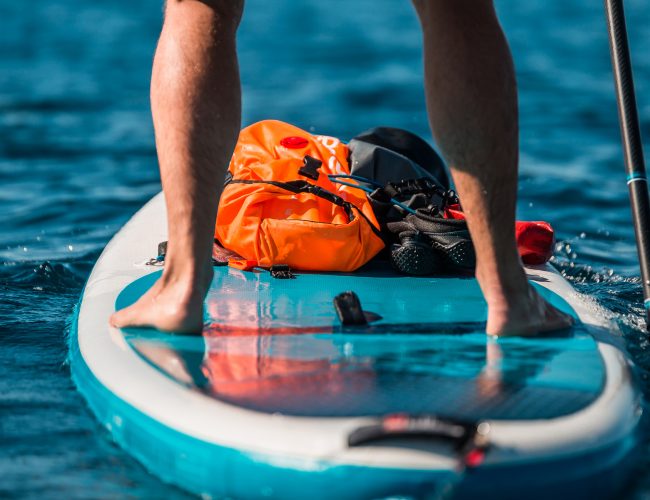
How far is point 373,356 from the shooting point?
8.13ft

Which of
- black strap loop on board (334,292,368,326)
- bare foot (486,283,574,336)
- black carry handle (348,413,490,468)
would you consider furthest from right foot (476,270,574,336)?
black carry handle (348,413,490,468)

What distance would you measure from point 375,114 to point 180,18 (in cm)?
562

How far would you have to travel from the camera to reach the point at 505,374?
2.36 metres

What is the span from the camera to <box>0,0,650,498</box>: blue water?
2578mm

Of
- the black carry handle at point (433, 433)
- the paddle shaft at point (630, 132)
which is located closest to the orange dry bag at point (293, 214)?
the paddle shaft at point (630, 132)

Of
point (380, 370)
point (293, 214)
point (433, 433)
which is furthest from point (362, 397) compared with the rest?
point (293, 214)

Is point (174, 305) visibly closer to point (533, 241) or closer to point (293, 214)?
point (293, 214)

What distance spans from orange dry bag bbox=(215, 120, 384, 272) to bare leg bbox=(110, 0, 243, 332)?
68 centimetres

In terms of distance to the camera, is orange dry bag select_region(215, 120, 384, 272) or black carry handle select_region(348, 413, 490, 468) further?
orange dry bag select_region(215, 120, 384, 272)

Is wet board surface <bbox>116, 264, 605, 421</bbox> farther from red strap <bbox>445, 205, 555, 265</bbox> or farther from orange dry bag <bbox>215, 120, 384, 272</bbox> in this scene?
red strap <bbox>445, 205, 555, 265</bbox>

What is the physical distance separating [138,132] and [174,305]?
512cm

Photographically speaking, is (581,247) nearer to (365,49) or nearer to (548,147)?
(548,147)

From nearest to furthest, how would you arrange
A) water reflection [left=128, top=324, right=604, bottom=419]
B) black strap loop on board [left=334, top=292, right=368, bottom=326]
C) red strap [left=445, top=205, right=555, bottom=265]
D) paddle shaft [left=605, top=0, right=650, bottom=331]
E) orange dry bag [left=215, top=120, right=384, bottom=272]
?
water reflection [left=128, top=324, right=604, bottom=419], black strap loop on board [left=334, top=292, right=368, bottom=326], paddle shaft [left=605, top=0, right=650, bottom=331], orange dry bag [left=215, top=120, right=384, bottom=272], red strap [left=445, top=205, right=555, bottom=265]

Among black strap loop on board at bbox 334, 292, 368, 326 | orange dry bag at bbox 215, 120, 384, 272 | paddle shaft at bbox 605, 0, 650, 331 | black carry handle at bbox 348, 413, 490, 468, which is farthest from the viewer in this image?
orange dry bag at bbox 215, 120, 384, 272
